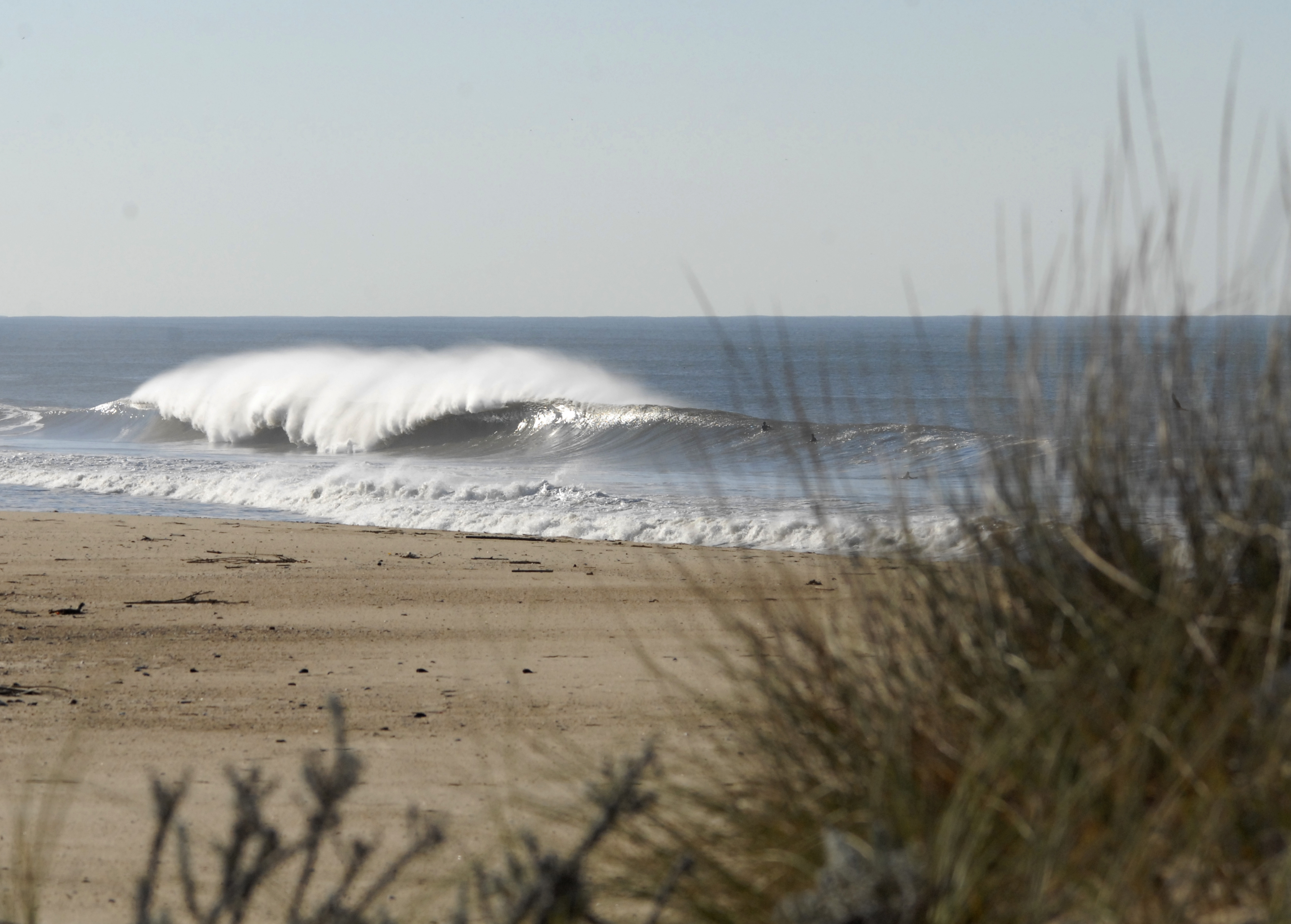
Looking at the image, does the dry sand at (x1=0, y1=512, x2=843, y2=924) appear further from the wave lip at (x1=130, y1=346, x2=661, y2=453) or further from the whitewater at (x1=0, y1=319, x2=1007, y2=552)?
the wave lip at (x1=130, y1=346, x2=661, y2=453)

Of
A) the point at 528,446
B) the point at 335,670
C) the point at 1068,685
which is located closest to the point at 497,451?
the point at 528,446

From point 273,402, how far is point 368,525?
1587 centimetres

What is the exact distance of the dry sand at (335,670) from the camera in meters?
4.30

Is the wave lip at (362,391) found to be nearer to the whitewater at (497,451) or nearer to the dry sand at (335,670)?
the whitewater at (497,451)

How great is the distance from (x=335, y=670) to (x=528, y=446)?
19449 millimetres

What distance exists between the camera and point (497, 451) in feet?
84.1

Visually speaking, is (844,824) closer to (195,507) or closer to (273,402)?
(195,507)

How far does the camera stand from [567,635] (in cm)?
748

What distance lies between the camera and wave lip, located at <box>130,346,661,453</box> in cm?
2783

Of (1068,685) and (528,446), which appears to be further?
(528,446)

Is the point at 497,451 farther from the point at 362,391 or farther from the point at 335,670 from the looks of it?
the point at 335,670

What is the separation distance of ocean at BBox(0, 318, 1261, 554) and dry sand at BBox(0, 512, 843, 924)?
565mm

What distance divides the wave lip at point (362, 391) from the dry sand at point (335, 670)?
16335 millimetres

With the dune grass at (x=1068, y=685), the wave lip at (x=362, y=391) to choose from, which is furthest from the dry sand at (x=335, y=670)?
the wave lip at (x=362, y=391)
